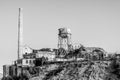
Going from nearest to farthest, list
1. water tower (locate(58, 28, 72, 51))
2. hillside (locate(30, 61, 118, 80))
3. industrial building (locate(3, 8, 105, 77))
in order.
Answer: hillside (locate(30, 61, 118, 80)) → industrial building (locate(3, 8, 105, 77)) → water tower (locate(58, 28, 72, 51))

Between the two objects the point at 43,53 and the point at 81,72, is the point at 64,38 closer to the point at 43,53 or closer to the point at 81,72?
the point at 43,53

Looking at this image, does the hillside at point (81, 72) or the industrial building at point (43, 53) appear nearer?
the hillside at point (81, 72)

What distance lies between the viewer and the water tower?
101m

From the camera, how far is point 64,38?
101 meters

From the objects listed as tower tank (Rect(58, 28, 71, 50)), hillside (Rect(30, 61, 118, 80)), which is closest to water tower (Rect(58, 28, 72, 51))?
tower tank (Rect(58, 28, 71, 50))

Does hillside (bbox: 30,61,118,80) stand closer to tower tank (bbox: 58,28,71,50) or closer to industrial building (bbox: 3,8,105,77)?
industrial building (bbox: 3,8,105,77)

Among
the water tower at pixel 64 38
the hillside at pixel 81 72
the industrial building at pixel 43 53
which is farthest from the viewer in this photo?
the water tower at pixel 64 38

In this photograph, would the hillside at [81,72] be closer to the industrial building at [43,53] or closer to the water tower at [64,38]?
the industrial building at [43,53]

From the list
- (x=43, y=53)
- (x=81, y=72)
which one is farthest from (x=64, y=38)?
(x=81, y=72)

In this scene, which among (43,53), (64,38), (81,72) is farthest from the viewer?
(64,38)

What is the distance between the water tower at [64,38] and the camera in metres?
101

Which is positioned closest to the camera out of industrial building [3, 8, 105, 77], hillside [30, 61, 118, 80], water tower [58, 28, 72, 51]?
hillside [30, 61, 118, 80]

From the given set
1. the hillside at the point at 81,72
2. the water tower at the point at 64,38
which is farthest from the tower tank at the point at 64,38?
the hillside at the point at 81,72

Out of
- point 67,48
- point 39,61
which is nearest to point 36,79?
point 39,61
